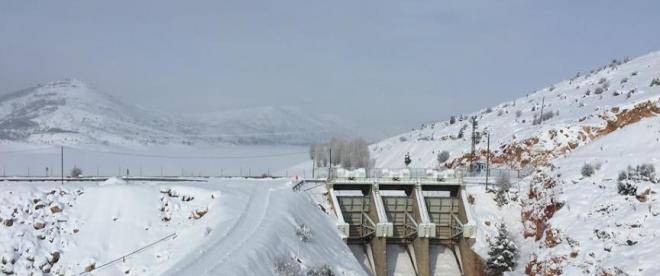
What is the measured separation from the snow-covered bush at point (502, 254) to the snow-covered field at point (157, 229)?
34.9 feet

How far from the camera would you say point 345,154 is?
83.7m

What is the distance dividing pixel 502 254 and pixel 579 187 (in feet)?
24.1

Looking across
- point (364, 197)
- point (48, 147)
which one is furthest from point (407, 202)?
point (48, 147)

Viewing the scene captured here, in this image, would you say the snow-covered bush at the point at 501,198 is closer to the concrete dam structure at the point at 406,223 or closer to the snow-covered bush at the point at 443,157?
the concrete dam structure at the point at 406,223

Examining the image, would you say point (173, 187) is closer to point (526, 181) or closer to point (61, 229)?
point (61, 229)

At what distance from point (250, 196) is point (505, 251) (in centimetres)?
1947

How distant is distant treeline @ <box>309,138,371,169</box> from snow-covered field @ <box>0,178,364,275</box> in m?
34.6

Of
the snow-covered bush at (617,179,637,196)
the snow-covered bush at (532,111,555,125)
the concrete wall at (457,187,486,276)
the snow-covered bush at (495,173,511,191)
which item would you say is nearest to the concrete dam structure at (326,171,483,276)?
the concrete wall at (457,187,486,276)

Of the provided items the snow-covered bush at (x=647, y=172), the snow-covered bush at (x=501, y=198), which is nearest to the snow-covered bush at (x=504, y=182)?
the snow-covered bush at (x=501, y=198)

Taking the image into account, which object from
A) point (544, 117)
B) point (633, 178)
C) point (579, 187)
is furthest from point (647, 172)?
point (544, 117)

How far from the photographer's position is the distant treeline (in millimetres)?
80600

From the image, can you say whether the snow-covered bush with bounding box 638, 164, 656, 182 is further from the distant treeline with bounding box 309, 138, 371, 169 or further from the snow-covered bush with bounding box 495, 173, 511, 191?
the distant treeline with bounding box 309, 138, 371, 169

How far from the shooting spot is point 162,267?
102 feet

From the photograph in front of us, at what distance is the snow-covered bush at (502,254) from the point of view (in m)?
41.7
